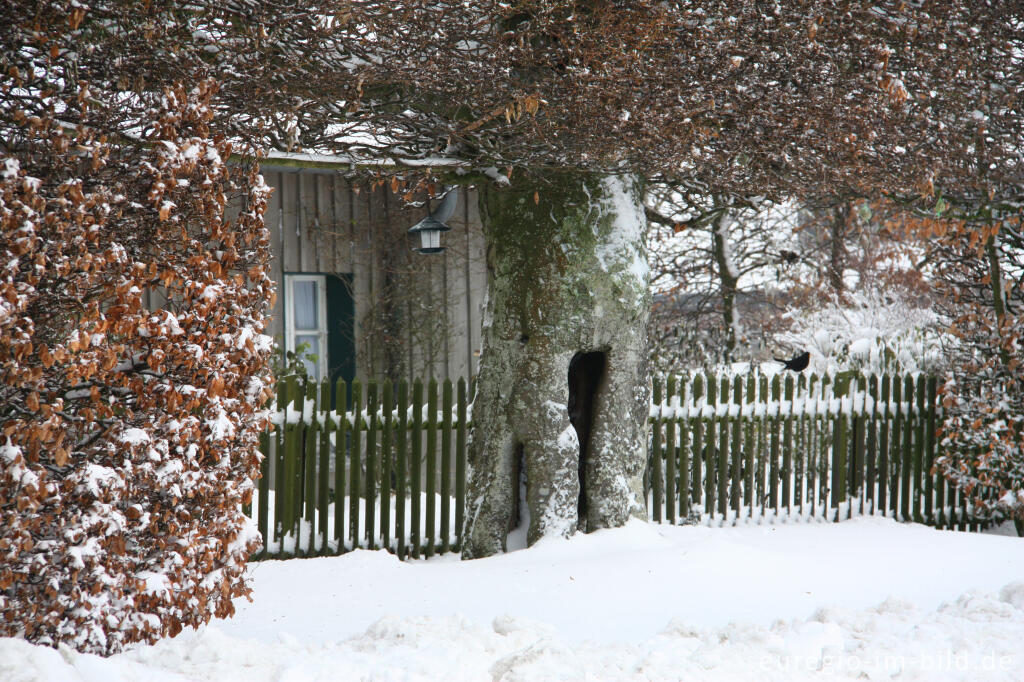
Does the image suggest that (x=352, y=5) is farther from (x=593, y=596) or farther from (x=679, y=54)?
(x=593, y=596)

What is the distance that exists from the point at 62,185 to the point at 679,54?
377 cm

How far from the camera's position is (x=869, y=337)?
1145 cm

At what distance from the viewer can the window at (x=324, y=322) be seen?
35.8 feet

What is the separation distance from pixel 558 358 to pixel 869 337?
21.5 feet

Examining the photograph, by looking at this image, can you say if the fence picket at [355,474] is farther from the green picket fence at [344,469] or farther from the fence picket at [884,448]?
the fence picket at [884,448]

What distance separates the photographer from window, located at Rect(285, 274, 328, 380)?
35.6 ft

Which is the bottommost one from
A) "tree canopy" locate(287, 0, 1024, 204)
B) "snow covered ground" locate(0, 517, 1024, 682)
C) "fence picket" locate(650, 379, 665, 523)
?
"snow covered ground" locate(0, 517, 1024, 682)

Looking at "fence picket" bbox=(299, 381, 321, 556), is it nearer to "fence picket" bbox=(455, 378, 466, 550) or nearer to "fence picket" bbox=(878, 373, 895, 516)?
"fence picket" bbox=(455, 378, 466, 550)

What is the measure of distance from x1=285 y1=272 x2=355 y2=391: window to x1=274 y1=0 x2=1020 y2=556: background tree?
434 cm

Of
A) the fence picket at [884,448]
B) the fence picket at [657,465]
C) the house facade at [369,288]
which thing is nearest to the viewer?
the fence picket at [657,465]

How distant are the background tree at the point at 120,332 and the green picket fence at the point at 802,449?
4668 millimetres

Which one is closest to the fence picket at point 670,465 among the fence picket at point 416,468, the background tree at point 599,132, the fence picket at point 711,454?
the fence picket at point 711,454

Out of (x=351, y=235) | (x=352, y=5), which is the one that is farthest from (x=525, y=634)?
(x=351, y=235)

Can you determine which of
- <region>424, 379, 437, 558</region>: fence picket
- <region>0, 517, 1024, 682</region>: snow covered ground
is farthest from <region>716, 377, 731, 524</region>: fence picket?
<region>424, 379, 437, 558</region>: fence picket
